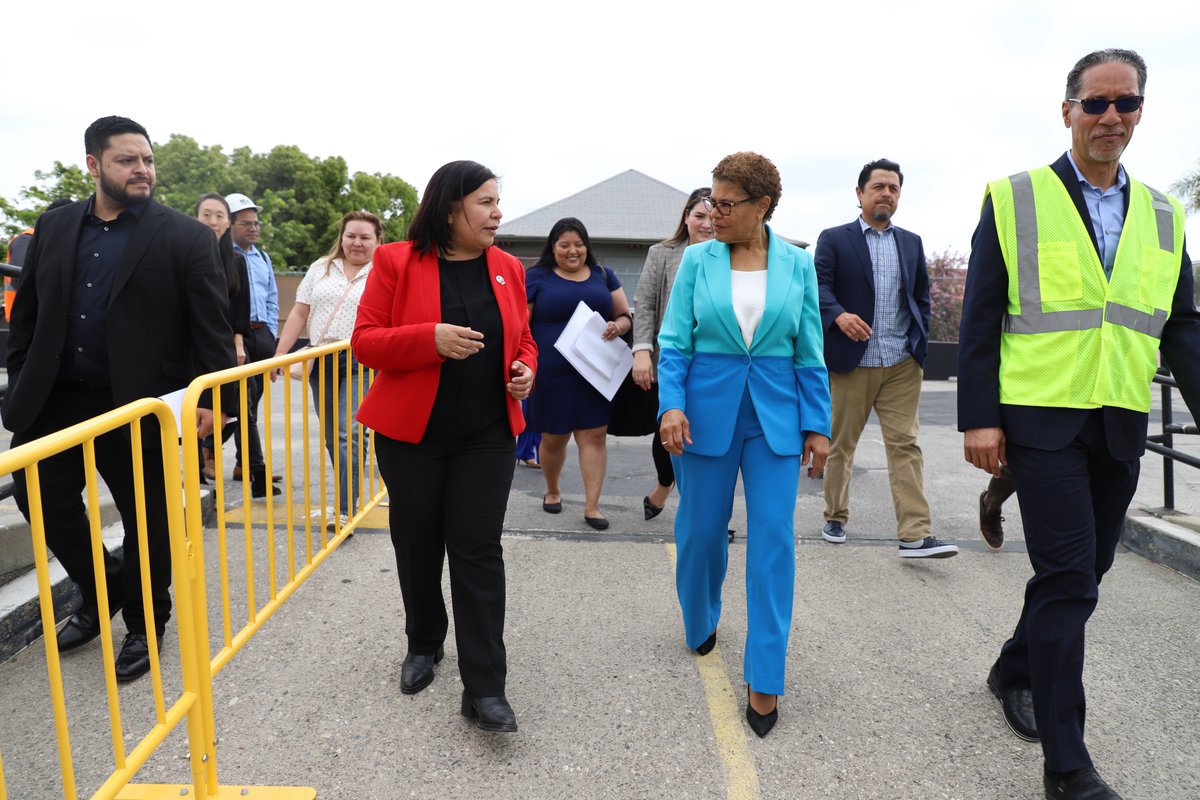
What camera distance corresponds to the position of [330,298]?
5000 millimetres

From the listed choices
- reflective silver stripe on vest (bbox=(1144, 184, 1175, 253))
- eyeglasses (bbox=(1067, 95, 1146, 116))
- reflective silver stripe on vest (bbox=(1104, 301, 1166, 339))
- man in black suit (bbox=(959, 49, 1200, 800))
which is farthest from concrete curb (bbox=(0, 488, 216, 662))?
reflective silver stripe on vest (bbox=(1144, 184, 1175, 253))

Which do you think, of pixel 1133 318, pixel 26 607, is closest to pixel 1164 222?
pixel 1133 318

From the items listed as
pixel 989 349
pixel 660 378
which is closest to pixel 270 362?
pixel 660 378

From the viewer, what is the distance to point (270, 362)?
11.5 ft

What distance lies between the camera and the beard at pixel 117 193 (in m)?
3.19

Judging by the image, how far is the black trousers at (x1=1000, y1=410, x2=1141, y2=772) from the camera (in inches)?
97.3

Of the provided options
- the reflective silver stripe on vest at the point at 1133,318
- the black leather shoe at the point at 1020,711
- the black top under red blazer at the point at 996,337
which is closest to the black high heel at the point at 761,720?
the black leather shoe at the point at 1020,711

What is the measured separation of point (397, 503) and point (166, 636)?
132cm

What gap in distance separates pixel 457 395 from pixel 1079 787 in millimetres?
2232

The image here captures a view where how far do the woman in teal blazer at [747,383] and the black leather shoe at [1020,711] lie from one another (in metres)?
0.77

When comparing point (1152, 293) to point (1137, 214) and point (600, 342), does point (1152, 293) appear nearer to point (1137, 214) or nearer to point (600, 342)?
point (1137, 214)

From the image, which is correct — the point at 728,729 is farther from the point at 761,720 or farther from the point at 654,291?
the point at 654,291

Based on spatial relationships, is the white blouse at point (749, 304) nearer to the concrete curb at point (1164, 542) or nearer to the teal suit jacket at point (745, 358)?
the teal suit jacket at point (745, 358)

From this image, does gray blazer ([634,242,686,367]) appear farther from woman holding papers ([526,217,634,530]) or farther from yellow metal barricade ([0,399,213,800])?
yellow metal barricade ([0,399,213,800])
